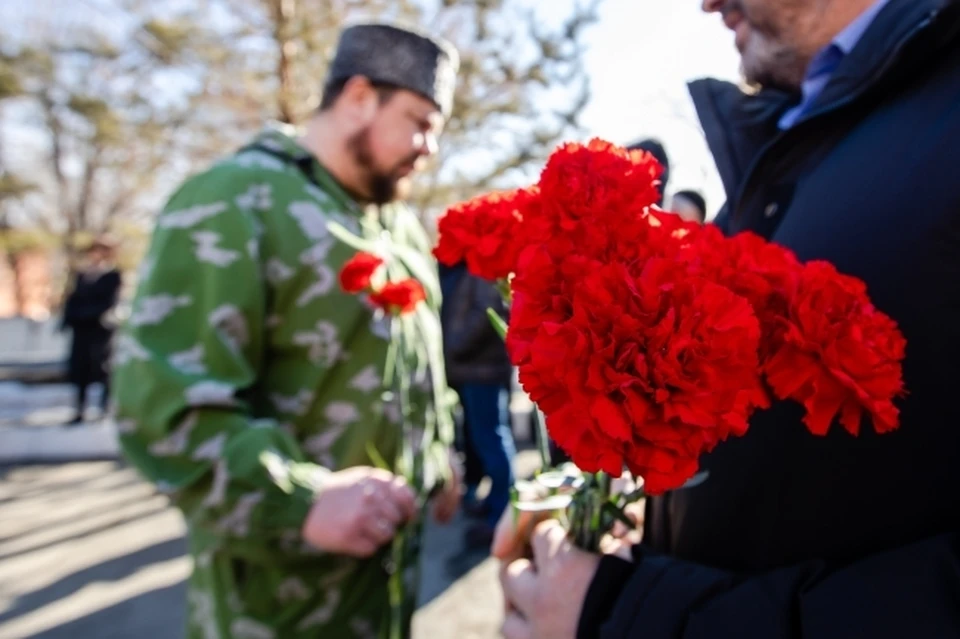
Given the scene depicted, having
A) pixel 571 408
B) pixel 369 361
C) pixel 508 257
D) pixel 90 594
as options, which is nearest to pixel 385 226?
pixel 369 361

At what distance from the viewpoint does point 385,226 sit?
2125 millimetres

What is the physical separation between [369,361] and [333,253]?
26 cm

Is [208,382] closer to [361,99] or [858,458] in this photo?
[361,99]

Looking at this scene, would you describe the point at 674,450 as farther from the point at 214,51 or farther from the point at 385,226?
the point at 214,51

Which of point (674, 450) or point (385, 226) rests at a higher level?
point (385, 226)

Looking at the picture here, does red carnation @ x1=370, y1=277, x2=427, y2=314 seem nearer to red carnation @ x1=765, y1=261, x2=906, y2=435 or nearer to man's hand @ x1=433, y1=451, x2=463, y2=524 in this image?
man's hand @ x1=433, y1=451, x2=463, y2=524

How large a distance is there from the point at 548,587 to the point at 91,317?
799 centimetres

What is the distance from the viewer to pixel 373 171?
1996 mm

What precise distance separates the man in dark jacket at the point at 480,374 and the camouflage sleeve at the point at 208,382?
314 centimetres

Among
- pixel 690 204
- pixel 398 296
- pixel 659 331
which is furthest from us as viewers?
pixel 690 204

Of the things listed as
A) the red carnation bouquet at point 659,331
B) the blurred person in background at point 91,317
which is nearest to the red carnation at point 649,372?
the red carnation bouquet at point 659,331

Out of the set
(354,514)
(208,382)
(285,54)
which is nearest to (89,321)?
(285,54)

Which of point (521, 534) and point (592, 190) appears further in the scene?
point (521, 534)

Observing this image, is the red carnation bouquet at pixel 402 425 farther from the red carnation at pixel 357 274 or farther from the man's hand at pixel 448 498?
the man's hand at pixel 448 498
